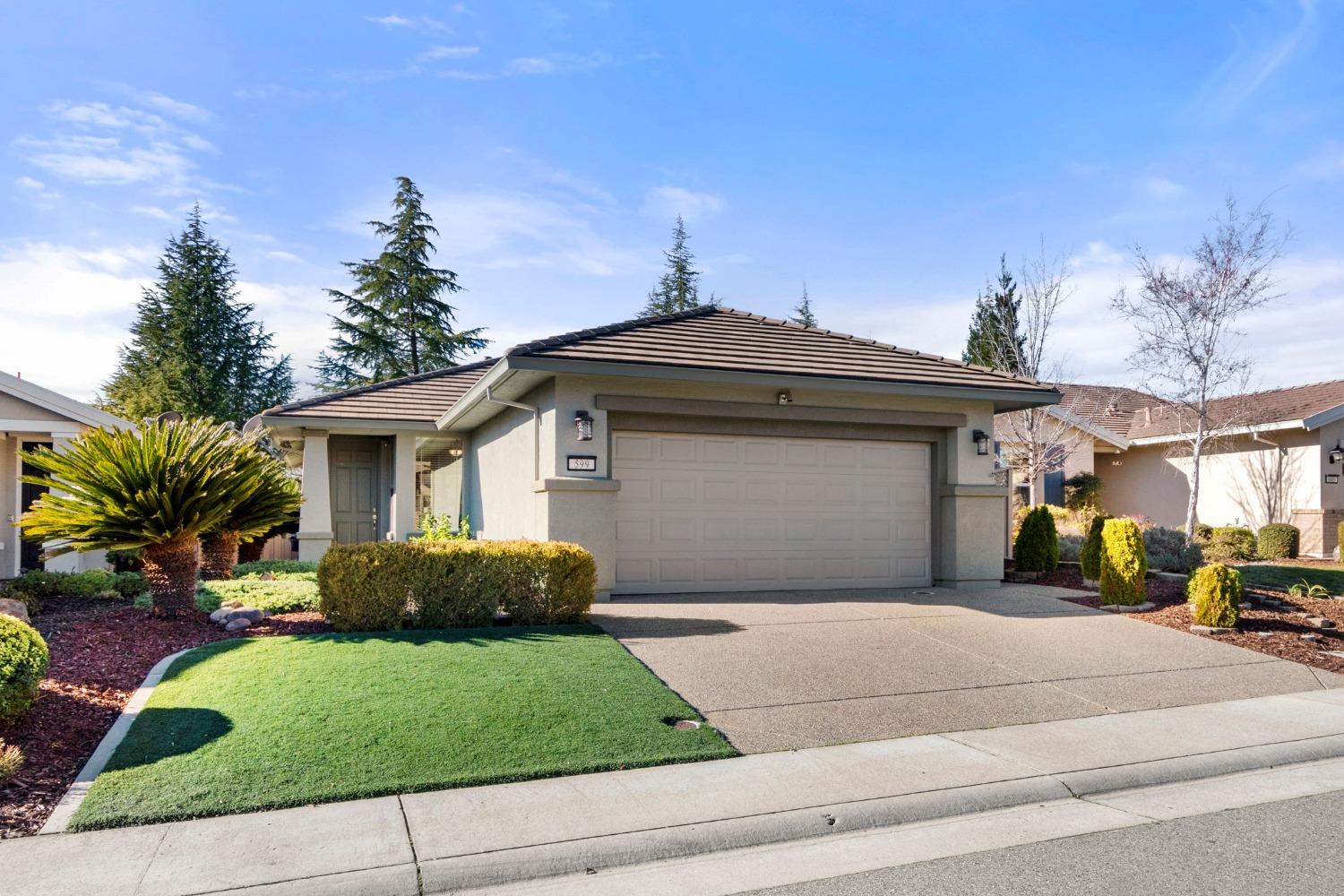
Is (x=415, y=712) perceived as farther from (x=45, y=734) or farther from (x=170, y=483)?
(x=170, y=483)

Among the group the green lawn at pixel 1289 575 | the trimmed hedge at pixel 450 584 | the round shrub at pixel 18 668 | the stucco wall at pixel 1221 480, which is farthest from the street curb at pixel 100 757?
the stucco wall at pixel 1221 480

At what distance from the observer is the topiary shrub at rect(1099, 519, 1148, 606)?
422 inches

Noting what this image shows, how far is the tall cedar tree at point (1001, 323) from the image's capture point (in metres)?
22.0

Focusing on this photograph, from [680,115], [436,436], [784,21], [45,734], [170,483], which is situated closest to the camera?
[45,734]

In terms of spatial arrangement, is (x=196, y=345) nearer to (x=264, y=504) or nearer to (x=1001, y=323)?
(x=264, y=504)

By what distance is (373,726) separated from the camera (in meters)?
5.53

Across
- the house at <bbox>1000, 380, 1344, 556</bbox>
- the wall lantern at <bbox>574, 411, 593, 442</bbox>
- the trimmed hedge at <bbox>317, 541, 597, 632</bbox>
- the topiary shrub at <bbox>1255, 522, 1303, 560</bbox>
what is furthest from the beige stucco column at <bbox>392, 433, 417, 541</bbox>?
the topiary shrub at <bbox>1255, 522, 1303, 560</bbox>

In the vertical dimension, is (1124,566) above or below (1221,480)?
below

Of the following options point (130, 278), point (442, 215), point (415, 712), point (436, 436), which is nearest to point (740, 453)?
point (415, 712)

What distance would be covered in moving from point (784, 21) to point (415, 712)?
30.8 ft

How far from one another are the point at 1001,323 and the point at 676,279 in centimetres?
2322

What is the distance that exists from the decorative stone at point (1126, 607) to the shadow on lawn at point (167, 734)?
32.9 feet

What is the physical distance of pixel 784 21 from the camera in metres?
10.8

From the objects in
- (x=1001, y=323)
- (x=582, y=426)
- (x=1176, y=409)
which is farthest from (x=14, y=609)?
(x=1176, y=409)
